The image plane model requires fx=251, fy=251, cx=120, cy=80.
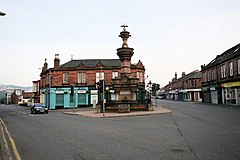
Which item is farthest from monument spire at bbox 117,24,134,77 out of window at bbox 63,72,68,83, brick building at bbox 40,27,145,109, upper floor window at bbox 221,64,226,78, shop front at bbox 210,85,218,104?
shop front at bbox 210,85,218,104

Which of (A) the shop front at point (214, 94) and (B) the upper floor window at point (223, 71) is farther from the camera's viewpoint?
(A) the shop front at point (214, 94)

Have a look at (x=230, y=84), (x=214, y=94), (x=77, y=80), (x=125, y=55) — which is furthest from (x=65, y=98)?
(x=230, y=84)

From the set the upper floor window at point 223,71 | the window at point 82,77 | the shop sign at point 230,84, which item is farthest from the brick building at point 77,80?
the shop sign at point 230,84

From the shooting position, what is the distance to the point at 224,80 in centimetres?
4066

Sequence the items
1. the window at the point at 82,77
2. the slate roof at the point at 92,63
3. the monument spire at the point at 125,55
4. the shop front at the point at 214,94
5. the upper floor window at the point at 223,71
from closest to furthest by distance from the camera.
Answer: the monument spire at the point at 125,55 → the upper floor window at the point at 223,71 → the shop front at the point at 214,94 → the window at the point at 82,77 → the slate roof at the point at 92,63

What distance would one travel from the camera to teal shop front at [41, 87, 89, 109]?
47.8m

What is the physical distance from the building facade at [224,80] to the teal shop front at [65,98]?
23.7 metres

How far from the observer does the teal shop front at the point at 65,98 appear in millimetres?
47812

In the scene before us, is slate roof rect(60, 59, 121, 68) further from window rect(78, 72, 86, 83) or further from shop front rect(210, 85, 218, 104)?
shop front rect(210, 85, 218, 104)

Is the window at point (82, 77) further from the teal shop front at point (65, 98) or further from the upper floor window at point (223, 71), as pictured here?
the upper floor window at point (223, 71)

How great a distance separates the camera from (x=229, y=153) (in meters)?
7.29

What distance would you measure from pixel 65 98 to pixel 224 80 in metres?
28.5

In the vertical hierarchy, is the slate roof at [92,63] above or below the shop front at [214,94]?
above

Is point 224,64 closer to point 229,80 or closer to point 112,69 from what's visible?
point 229,80
